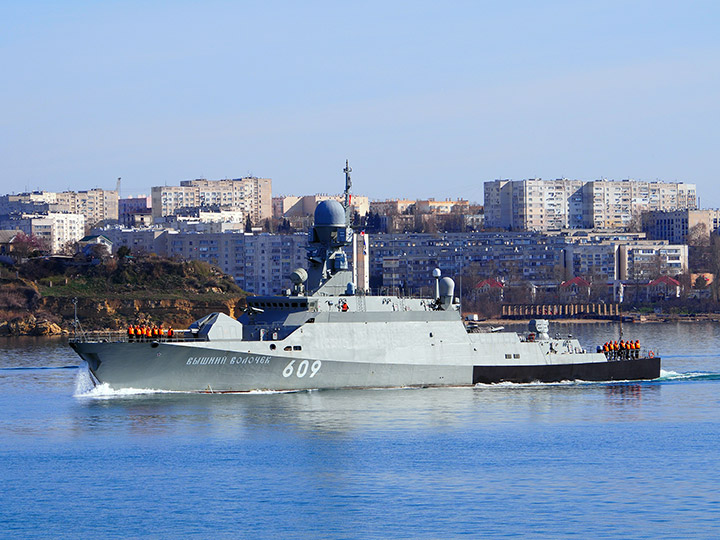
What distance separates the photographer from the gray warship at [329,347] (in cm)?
3572

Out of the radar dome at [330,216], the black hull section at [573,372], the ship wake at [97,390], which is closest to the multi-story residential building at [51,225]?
the ship wake at [97,390]

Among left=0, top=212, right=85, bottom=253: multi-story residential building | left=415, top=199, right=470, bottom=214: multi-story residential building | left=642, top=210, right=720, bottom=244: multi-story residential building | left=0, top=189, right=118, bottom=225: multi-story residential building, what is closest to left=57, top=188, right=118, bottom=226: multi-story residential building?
left=0, top=189, right=118, bottom=225: multi-story residential building

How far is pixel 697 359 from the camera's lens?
55531 mm

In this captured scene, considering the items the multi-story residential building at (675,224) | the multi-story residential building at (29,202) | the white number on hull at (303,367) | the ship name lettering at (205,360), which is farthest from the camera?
the multi-story residential building at (29,202)

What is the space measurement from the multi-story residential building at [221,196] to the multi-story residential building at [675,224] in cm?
6114

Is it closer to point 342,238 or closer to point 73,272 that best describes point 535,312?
point 73,272

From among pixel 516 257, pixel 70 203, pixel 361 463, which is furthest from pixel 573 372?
pixel 70 203

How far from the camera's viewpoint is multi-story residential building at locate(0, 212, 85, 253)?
148 meters

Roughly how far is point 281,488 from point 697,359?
35579mm

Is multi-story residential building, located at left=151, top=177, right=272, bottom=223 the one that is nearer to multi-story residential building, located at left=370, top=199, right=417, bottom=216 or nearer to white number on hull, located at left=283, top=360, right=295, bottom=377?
multi-story residential building, located at left=370, top=199, right=417, bottom=216

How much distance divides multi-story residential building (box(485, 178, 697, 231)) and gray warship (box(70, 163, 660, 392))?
403 ft

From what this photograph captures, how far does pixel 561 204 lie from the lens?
16850cm

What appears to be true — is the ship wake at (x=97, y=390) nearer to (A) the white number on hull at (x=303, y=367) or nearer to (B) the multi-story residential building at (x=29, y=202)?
(A) the white number on hull at (x=303, y=367)

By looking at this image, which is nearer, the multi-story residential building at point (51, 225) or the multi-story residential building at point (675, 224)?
the multi-story residential building at point (51, 225)
